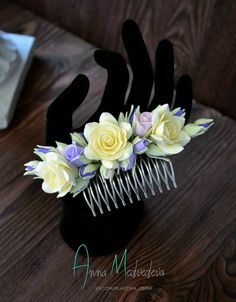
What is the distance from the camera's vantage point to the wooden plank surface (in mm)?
632

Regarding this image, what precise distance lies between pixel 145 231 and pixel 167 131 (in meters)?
0.26

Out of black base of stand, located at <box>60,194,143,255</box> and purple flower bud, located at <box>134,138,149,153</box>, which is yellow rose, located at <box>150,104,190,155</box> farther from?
black base of stand, located at <box>60,194,143,255</box>

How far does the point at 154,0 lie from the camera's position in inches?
33.3

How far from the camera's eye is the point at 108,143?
49 cm

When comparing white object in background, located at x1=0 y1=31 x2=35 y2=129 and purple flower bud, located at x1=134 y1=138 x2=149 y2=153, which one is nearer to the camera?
purple flower bud, located at x1=134 y1=138 x2=149 y2=153

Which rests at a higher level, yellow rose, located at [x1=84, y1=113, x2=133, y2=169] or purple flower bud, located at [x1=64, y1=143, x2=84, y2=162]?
yellow rose, located at [x1=84, y1=113, x2=133, y2=169]

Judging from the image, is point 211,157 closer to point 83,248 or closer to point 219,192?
point 219,192

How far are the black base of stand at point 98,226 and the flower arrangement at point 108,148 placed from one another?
8cm

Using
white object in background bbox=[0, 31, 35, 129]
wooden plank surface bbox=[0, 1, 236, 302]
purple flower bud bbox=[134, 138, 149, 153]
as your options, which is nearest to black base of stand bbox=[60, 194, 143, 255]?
wooden plank surface bbox=[0, 1, 236, 302]

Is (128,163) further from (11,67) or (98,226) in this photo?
(11,67)

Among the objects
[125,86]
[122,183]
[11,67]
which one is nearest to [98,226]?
[122,183]

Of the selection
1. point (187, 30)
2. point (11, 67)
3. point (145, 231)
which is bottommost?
point (145, 231)

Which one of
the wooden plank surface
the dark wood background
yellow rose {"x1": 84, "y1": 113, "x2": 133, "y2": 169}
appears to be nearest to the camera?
yellow rose {"x1": 84, "y1": 113, "x2": 133, "y2": 169}

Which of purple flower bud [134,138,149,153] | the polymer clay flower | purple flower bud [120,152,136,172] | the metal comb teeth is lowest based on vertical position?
the metal comb teeth
